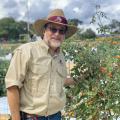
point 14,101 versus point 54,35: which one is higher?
point 54,35

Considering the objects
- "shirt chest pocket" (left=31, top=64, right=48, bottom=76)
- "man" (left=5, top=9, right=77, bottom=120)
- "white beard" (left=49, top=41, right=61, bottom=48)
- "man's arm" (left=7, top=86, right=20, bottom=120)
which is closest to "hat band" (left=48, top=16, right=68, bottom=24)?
"man" (left=5, top=9, right=77, bottom=120)

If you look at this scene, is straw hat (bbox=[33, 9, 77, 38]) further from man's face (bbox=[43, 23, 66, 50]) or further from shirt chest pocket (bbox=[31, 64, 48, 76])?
shirt chest pocket (bbox=[31, 64, 48, 76])

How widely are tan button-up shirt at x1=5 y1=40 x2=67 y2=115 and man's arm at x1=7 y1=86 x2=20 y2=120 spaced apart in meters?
0.05

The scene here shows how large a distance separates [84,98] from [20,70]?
1204 millimetres

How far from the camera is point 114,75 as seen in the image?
4.12 m

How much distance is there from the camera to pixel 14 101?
323 centimetres

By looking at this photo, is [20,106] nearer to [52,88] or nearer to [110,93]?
[52,88]

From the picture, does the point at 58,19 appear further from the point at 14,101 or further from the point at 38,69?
the point at 14,101

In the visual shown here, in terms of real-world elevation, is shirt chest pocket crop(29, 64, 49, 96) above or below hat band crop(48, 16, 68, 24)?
below

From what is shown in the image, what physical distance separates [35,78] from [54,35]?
0.35 m

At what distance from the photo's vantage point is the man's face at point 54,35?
3.39m

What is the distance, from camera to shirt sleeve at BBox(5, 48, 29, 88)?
323cm

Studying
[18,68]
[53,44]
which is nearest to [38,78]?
[18,68]

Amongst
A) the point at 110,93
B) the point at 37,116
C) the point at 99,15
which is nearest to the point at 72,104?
the point at 110,93
